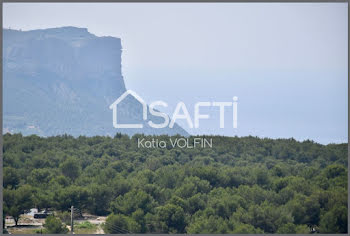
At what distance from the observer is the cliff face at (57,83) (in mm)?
31047

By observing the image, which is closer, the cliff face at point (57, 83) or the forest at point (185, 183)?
Result: the forest at point (185, 183)

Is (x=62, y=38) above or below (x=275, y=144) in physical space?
above

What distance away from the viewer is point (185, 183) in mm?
21703

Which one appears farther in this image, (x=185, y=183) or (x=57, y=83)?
(x=57, y=83)

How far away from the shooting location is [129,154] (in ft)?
83.7

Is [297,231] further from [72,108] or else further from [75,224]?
[72,108]

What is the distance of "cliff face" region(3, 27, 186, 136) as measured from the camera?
31047mm

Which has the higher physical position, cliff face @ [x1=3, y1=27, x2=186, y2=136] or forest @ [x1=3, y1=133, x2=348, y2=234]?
cliff face @ [x1=3, y1=27, x2=186, y2=136]

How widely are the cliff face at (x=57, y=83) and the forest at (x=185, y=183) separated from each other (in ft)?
12.0

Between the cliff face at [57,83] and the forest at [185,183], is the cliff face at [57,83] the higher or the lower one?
the higher one

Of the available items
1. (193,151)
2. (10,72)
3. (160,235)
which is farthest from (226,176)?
(10,72)

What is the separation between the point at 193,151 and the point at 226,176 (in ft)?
6.62

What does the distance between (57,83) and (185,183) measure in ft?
59.4

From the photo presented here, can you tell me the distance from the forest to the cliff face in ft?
12.0
